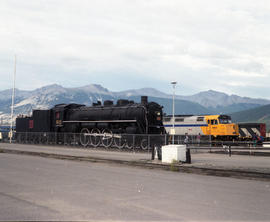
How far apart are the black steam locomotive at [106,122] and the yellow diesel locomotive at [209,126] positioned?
11641 millimetres

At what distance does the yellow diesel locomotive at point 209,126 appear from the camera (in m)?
44.7

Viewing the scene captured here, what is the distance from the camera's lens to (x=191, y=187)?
34.3ft

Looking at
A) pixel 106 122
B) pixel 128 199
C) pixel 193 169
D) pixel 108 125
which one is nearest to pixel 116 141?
pixel 108 125

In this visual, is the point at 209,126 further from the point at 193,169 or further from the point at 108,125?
the point at 193,169

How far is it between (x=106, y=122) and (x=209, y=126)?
18469mm

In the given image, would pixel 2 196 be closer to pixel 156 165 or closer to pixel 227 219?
pixel 227 219

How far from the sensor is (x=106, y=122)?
32438 millimetres

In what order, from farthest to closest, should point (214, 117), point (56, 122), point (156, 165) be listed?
point (214, 117), point (56, 122), point (156, 165)

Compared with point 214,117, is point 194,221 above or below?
→ below

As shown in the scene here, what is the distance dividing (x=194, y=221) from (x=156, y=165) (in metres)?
10.7

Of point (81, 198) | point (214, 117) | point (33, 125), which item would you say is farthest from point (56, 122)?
point (81, 198)

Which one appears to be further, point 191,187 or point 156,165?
point 156,165

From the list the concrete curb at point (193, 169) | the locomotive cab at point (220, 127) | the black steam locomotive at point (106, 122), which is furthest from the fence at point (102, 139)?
the locomotive cab at point (220, 127)

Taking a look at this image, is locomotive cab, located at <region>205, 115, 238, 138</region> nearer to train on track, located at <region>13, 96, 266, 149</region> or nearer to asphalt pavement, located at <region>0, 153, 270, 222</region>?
train on track, located at <region>13, 96, 266, 149</region>
